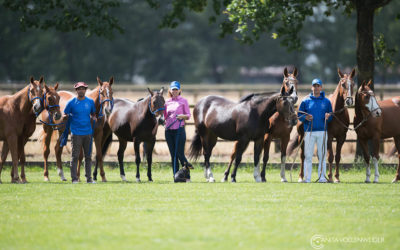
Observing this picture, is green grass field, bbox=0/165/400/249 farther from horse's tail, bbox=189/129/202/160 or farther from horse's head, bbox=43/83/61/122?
horse's tail, bbox=189/129/202/160

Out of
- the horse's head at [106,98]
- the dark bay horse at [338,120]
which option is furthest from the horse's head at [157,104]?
the dark bay horse at [338,120]

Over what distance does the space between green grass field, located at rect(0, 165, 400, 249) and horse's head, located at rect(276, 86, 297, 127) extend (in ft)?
5.04

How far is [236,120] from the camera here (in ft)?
50.2

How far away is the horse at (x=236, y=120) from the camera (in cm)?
1488

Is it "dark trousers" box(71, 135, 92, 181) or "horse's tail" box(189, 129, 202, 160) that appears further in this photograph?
"horse's tail" box(189, 129, 202, 160)

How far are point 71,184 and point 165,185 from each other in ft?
6.47

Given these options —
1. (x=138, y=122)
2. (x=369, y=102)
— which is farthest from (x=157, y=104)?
(x=369, y=102)

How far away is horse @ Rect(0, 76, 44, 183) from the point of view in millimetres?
14156

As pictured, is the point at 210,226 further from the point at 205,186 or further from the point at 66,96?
the point at 66,96

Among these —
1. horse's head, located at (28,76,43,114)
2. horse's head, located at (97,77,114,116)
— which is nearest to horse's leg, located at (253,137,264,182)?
horse's head, located at (97,77,114,116)

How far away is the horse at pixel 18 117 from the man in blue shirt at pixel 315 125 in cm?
572

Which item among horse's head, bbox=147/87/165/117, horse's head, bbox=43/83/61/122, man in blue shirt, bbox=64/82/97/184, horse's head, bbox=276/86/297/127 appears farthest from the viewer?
horse's head, bbox=147/87/165/117

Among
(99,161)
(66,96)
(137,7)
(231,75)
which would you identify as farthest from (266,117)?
(231,75)

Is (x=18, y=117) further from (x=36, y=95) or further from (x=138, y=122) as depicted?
(x=138, y=122)
